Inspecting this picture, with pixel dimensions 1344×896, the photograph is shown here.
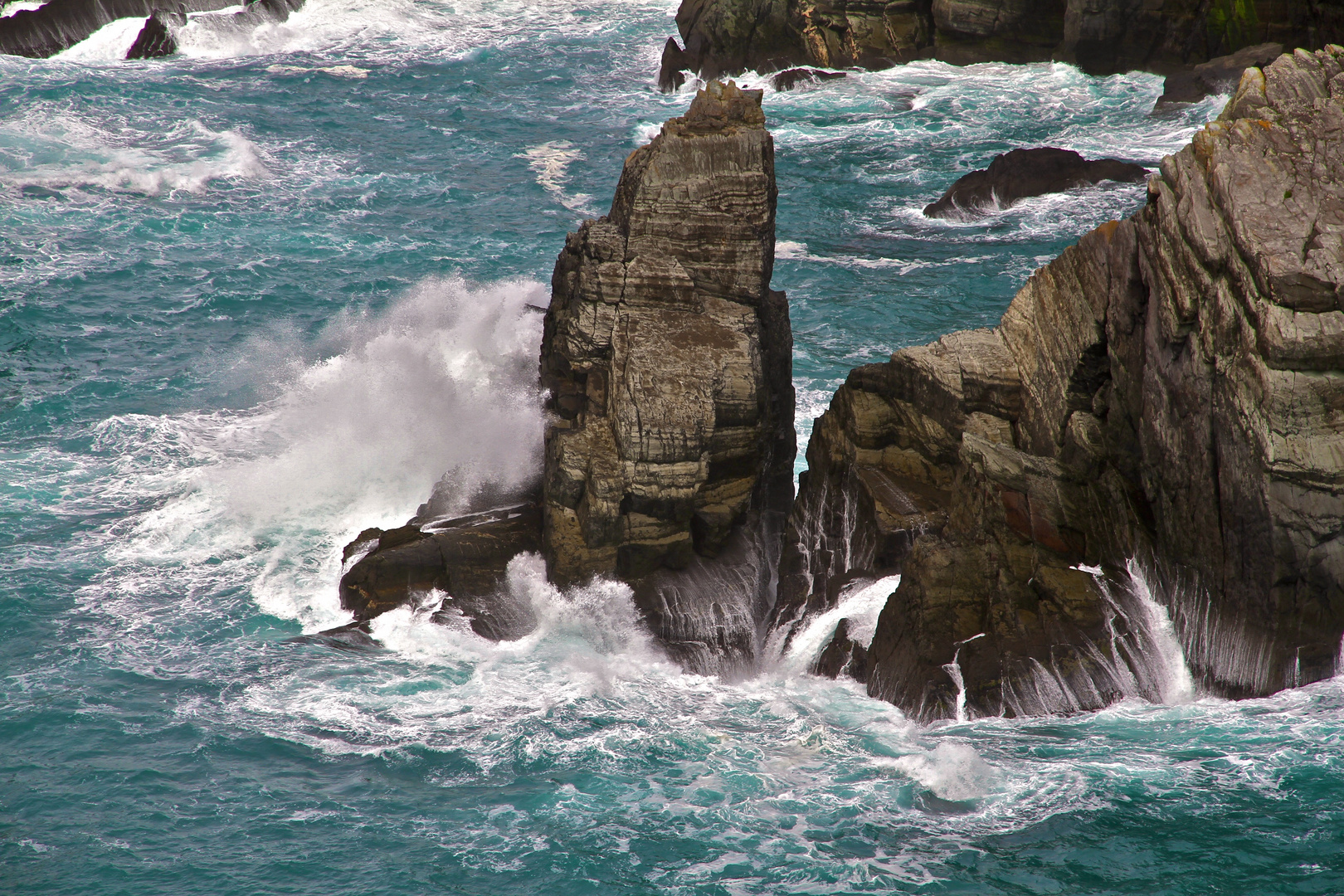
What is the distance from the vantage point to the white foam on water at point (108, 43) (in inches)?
2242

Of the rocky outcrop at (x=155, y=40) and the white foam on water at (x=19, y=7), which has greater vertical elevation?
the white foam on water at (x=19, y=7)

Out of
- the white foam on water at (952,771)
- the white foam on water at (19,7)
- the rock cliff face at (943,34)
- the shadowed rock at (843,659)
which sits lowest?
the white foam on water at (952,771)

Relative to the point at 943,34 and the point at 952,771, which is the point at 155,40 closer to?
the point at 943,34

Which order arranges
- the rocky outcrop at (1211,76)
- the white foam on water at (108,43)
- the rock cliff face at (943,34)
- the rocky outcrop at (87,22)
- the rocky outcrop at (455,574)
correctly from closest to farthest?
the rocky outcrop at (455,574) → the rocky outcrop at (1211,76) → the rock cliff face at (943,34) → the rocky outcrop at (87,22) → the white foam on water at (108,43)

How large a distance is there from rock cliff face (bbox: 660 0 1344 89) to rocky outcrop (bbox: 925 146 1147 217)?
12.1 metres

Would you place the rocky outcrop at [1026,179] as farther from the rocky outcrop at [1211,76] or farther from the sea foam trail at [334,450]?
the sea foam trail at [334,450]

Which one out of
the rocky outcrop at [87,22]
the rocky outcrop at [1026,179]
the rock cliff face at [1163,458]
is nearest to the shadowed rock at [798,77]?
the rocky outcrop at [1026,179]

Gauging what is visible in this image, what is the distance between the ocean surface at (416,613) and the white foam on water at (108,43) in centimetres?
557

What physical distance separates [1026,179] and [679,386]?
25.6 meters

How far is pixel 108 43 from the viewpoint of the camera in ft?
190

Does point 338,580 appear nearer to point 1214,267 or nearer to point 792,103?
point 1214,267

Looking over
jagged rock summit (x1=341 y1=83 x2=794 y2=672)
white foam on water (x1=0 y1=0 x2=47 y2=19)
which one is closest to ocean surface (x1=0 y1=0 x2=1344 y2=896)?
jagged rock summit (x1=341 y1=83 x2=794 y2=672)

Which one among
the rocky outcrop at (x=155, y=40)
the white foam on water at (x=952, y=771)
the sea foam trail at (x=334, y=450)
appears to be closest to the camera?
the white foam on water at (x=952, y=771)

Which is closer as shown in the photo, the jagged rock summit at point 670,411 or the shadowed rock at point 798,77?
the jagged rock summit at point 670,411
